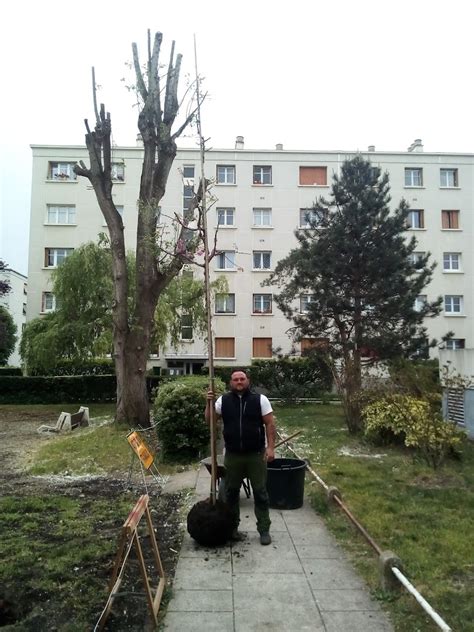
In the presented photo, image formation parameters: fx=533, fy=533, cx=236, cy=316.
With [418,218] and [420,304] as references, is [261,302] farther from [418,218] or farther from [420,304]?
[418,218]

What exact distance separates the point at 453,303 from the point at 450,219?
18.3 feet

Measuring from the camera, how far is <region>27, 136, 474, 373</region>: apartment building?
3306 cm

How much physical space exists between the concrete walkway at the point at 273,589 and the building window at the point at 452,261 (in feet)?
104

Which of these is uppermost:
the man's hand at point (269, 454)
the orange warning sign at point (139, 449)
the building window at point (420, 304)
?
the building window at point (420, 304)

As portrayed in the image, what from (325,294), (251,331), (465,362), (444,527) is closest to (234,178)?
(251,331)

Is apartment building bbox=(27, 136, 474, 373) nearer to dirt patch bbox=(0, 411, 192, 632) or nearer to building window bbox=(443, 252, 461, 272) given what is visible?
building window bbox=(443, 252, 461, 272)

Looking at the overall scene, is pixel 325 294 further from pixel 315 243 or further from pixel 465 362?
pixel 465 362

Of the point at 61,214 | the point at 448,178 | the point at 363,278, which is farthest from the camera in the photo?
the point at 448,178

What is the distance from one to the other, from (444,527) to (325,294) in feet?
46.1

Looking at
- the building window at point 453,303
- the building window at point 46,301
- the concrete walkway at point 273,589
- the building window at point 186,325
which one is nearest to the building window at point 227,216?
the building window at point 46,301

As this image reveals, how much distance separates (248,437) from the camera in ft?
17.1

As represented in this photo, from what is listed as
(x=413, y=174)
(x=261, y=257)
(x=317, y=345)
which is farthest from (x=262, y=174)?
(x=317, y=345)

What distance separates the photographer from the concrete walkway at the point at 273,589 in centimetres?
364

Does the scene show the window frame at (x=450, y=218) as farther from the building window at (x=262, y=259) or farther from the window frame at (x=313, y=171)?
the building window at (x=262, y=259)
